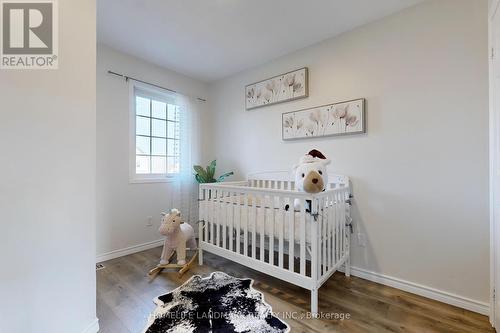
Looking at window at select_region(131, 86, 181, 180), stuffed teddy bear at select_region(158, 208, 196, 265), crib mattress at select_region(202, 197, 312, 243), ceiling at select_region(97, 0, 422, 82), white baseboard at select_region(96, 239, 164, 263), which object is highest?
ceiling at select_region(97, 0, 422, 82)

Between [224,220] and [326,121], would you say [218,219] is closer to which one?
[224,220]

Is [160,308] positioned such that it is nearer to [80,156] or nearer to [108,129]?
[80,156]

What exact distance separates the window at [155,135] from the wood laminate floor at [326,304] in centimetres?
129

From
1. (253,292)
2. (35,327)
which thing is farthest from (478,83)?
(35,327)

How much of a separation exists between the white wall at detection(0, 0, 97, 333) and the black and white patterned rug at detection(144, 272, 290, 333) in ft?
1.49

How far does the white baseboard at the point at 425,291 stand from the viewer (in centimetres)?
164

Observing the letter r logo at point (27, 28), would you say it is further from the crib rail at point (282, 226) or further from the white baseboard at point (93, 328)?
the crib rail at point (282, 226)

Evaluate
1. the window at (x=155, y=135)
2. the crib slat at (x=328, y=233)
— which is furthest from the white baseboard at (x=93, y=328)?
the window at (x=155, y=135)

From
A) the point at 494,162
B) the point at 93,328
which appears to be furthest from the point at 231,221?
the point at 494,162

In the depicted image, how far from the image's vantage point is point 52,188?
117 cm

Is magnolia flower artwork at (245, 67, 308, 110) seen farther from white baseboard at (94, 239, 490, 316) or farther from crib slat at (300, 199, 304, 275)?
white baseboard at (94, 239, 490, 316)

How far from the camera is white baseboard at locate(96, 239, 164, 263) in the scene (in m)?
2.55

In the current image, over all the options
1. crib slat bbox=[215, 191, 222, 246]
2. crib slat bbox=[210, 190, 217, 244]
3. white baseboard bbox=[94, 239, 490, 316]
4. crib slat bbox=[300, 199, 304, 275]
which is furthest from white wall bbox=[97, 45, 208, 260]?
crib slat bbox=[300, 199, 304, 275]

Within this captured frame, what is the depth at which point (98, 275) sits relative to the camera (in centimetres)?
218
